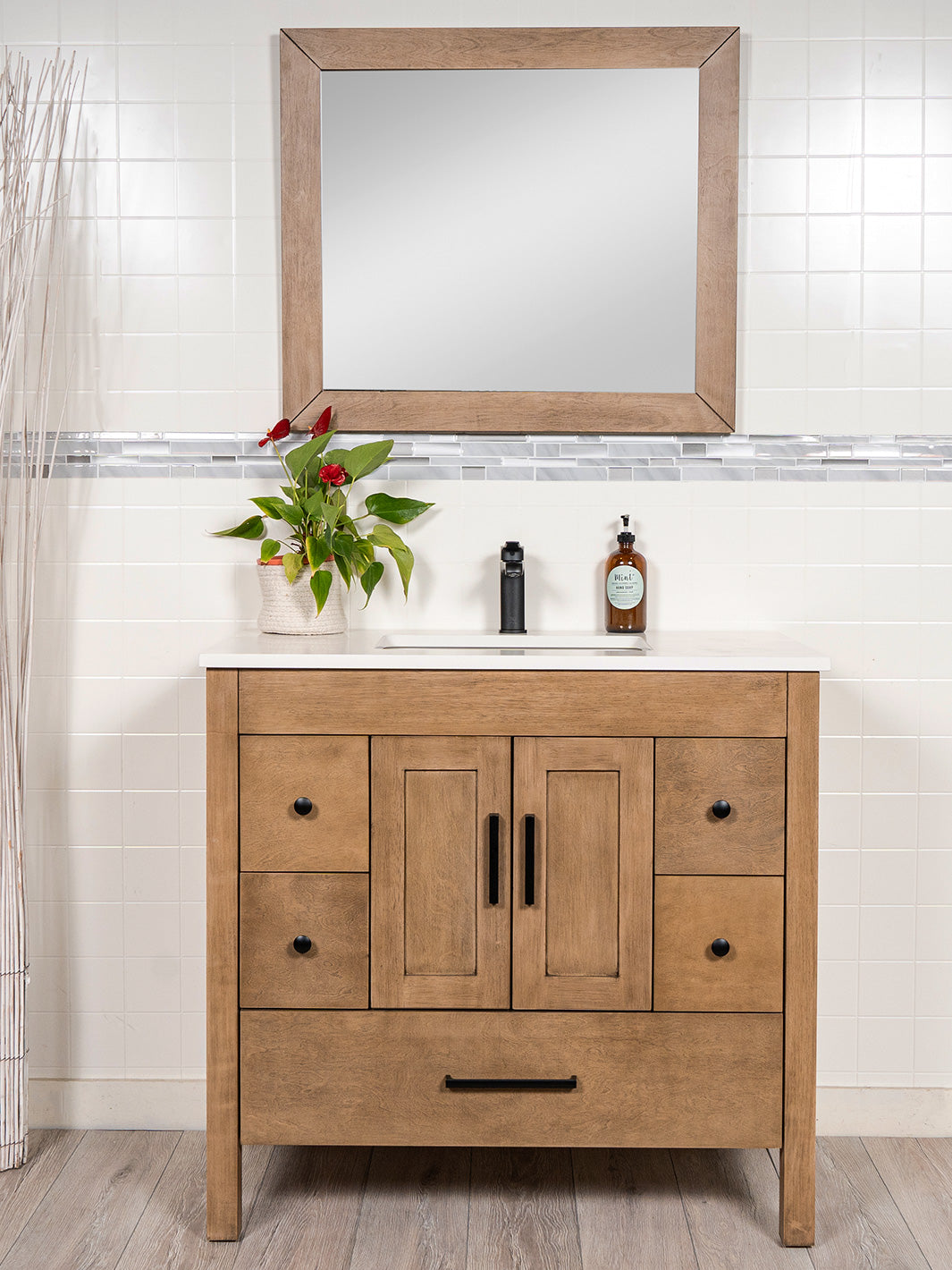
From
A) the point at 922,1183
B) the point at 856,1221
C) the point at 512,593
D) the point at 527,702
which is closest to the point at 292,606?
the point at 512,593

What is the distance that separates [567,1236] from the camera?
1767mm

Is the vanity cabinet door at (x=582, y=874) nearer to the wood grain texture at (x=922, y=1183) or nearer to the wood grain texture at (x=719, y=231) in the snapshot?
the wood grain texture at (x=922, y=1183)

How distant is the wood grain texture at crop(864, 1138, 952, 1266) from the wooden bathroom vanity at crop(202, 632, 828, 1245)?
1.01 feet

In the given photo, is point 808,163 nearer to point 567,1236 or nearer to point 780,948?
point 780,948

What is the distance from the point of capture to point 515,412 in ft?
6.91

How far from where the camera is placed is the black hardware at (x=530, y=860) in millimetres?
1696

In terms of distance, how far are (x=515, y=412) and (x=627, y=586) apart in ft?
1.35

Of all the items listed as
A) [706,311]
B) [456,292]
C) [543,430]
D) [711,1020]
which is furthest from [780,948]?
[456,292]

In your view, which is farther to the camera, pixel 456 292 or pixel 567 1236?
pixel 456 292

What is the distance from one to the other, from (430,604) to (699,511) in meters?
0.57

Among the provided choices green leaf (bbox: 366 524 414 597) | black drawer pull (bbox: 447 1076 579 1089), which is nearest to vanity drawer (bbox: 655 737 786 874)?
black drawer pull (bbox: 447 1076 579 1089)

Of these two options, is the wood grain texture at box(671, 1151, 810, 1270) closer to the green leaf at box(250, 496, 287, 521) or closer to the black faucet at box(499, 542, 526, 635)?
the black faucet at box(499, 542, 526, 635)

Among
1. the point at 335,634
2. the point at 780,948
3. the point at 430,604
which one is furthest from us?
the point at 430,604

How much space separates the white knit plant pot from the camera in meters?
1.97
